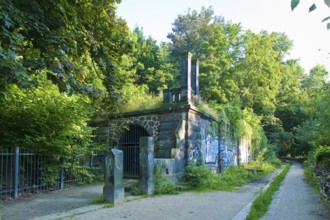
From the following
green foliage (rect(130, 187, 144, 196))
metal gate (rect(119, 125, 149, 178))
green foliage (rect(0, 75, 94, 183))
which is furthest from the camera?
metal gate (rect(119, 125, 149, 178))

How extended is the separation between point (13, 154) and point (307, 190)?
28.9 ft

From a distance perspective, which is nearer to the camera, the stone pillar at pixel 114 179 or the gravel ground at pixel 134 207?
the gravel ground at pixel 134 207

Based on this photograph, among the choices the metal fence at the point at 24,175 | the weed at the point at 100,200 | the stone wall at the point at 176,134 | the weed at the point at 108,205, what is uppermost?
the stone wall at the point at 176,134

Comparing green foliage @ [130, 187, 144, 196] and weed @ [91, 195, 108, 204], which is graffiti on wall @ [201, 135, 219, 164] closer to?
green foliage @ [130, 187, 144, 196]

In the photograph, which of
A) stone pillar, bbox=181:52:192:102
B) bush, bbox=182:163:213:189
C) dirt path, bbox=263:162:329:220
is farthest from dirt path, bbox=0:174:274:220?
stone pillar, bbox=181:52:192:102

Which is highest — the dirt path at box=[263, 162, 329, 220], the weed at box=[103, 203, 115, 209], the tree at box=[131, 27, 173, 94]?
the tree at box=[131, 27, 173, 94]

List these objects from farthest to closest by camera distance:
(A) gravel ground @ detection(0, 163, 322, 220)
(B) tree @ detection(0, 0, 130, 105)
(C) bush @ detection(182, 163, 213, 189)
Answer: (C) bush @ detection(182, 163, 213, 189), (A) gravel ground @ detection(0, 163, 322, 220), (B) tree @ detection(0, 0, 130, 105)

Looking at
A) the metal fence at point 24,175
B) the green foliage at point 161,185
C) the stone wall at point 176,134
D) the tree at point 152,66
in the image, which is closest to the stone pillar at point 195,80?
the stone wall at point 176,134

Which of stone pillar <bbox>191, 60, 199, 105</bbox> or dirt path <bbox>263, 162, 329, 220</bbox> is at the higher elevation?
stone pillar <bbox>191, 60, 199, 105</bbox>

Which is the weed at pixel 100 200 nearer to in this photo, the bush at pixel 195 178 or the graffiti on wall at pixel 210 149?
the bush at pixel 195 178

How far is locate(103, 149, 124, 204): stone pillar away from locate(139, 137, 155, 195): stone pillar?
1070 mm

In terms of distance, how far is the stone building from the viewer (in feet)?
36.0

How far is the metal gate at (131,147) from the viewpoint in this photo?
12.6m

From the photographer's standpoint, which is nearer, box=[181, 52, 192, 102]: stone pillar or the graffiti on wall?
box=[181, 52, 192, 102]: stone pillar
